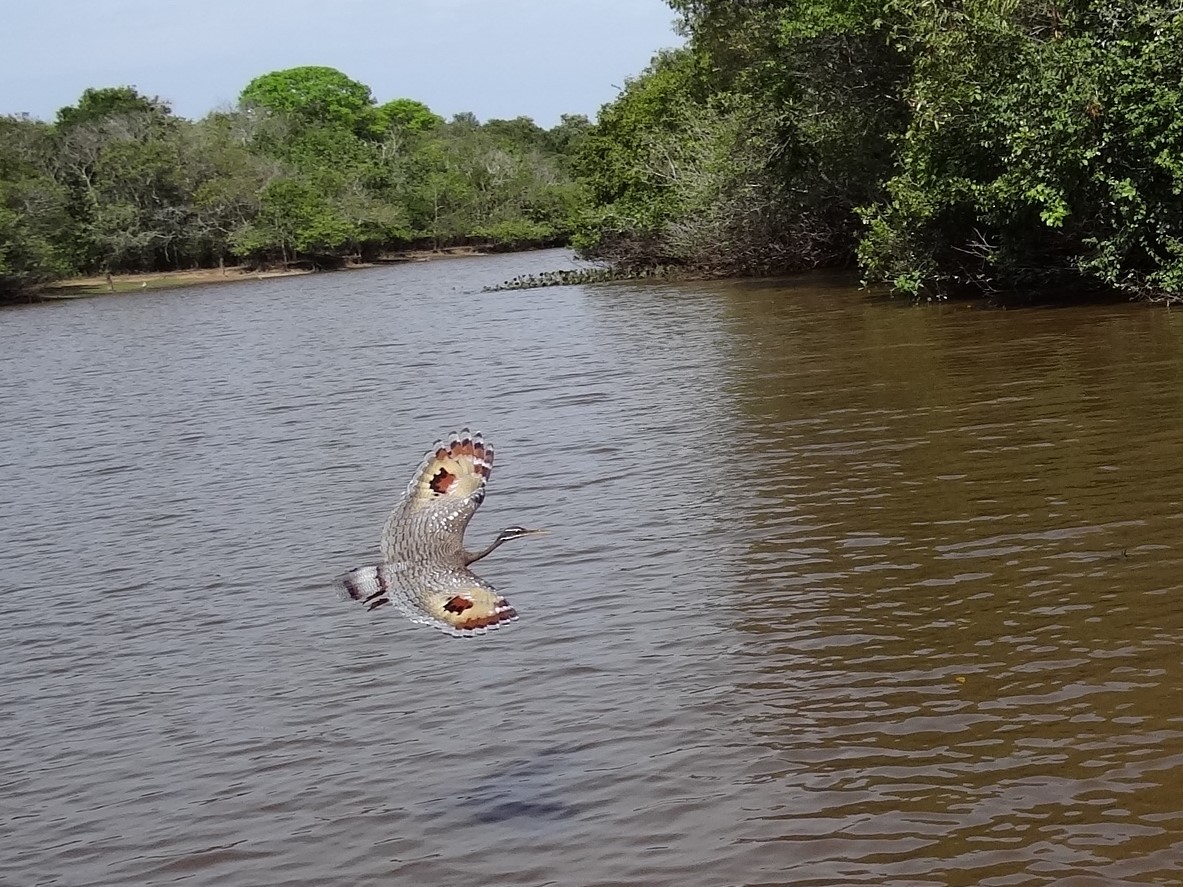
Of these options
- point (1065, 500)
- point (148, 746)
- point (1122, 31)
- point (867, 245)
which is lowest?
point (148, 746)

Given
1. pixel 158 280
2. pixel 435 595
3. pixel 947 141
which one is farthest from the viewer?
pixel 158 280

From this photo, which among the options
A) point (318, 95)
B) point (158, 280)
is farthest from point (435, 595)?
point (318, 95)

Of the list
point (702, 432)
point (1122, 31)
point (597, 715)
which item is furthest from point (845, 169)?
point (597, 715)

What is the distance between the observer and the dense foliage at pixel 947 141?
1947cm

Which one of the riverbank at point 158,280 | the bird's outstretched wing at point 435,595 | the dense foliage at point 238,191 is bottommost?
the bird's outstretched wing at point 435,595

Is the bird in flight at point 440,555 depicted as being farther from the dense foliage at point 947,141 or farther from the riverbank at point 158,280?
the riverbank at point 158,280

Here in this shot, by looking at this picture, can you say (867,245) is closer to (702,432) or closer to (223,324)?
(702,432)

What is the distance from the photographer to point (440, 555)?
5.38 meters

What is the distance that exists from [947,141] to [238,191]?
62458mm

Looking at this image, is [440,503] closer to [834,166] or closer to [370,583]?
[370,583]

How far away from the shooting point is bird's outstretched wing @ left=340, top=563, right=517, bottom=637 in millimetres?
5004

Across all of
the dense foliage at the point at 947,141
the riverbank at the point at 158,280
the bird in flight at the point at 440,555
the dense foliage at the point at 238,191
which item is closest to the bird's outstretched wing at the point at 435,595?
the bird in flight at the point at 440,555

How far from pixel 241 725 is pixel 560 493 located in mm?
5465

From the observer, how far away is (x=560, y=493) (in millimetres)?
13023
